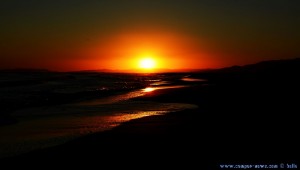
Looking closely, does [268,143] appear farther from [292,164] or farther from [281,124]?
[281,124]

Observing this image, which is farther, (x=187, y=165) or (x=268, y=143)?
(x=268, y=143)

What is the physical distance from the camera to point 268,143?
454 inches

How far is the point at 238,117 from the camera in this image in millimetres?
18203

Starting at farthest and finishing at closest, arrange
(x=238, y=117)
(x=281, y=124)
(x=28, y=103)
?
(x=28, y=103) < (x=238, y=117) < (x=281, y=124)

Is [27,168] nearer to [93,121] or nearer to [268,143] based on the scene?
[268,143]

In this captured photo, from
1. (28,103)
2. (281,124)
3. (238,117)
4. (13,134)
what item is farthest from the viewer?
(28,103)

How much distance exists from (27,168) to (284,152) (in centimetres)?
762

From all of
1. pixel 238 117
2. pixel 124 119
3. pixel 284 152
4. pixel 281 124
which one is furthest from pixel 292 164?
pixel 124 119

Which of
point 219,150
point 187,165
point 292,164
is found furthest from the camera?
point 219,150

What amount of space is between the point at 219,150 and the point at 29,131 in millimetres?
10021

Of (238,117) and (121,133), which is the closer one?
(121,133)

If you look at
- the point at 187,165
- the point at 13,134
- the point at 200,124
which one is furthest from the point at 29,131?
the point at 187,165

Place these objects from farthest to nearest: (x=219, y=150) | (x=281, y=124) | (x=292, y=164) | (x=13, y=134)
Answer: (x=13, y=134)
(x=281, y=124)
(x=219, y=150)
(x=292, y=164)

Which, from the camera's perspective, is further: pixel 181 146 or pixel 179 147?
pixel 181 146
